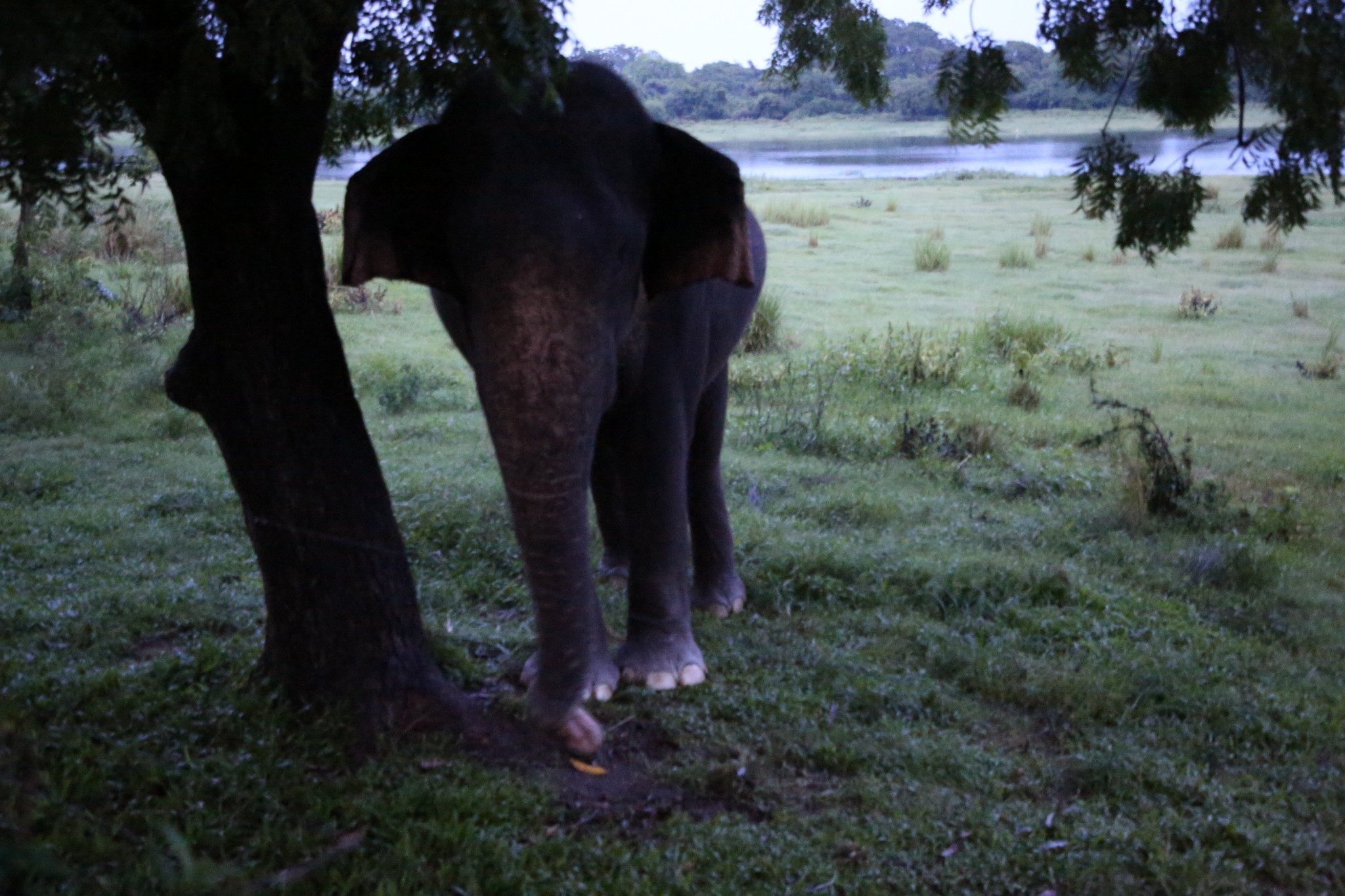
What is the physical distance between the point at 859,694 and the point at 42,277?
43.7 feet

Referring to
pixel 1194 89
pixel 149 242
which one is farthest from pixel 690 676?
pixel 149 242

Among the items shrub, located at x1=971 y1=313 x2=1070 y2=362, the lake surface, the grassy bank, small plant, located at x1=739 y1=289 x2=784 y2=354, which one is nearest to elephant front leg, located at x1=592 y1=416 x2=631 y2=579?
small plant, located at x1=739 y1=289 x2=784 y2=354

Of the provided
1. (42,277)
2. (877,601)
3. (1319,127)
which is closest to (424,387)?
(42,277)

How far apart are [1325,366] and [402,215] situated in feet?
40.0

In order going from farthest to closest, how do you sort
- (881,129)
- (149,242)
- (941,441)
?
1. (881,129)
2. (149,242)
3. (941,441)

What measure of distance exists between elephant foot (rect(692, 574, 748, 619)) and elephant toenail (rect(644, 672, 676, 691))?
3.77 ft

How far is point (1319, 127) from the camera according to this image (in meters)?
3.47

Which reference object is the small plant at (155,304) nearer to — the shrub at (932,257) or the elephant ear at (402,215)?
the elephant ear at (402,215)

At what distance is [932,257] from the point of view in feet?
73.1

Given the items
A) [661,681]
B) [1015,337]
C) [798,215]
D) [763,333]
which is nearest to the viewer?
[661,681]

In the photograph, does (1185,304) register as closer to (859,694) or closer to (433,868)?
(859,694)

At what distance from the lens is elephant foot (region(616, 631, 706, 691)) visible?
17.3 ft

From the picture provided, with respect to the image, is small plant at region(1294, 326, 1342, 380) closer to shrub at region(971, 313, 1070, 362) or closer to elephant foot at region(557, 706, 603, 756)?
shrub at region(971, 313, 1070, 362)

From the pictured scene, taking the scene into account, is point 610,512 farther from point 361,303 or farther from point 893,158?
point 893,158
